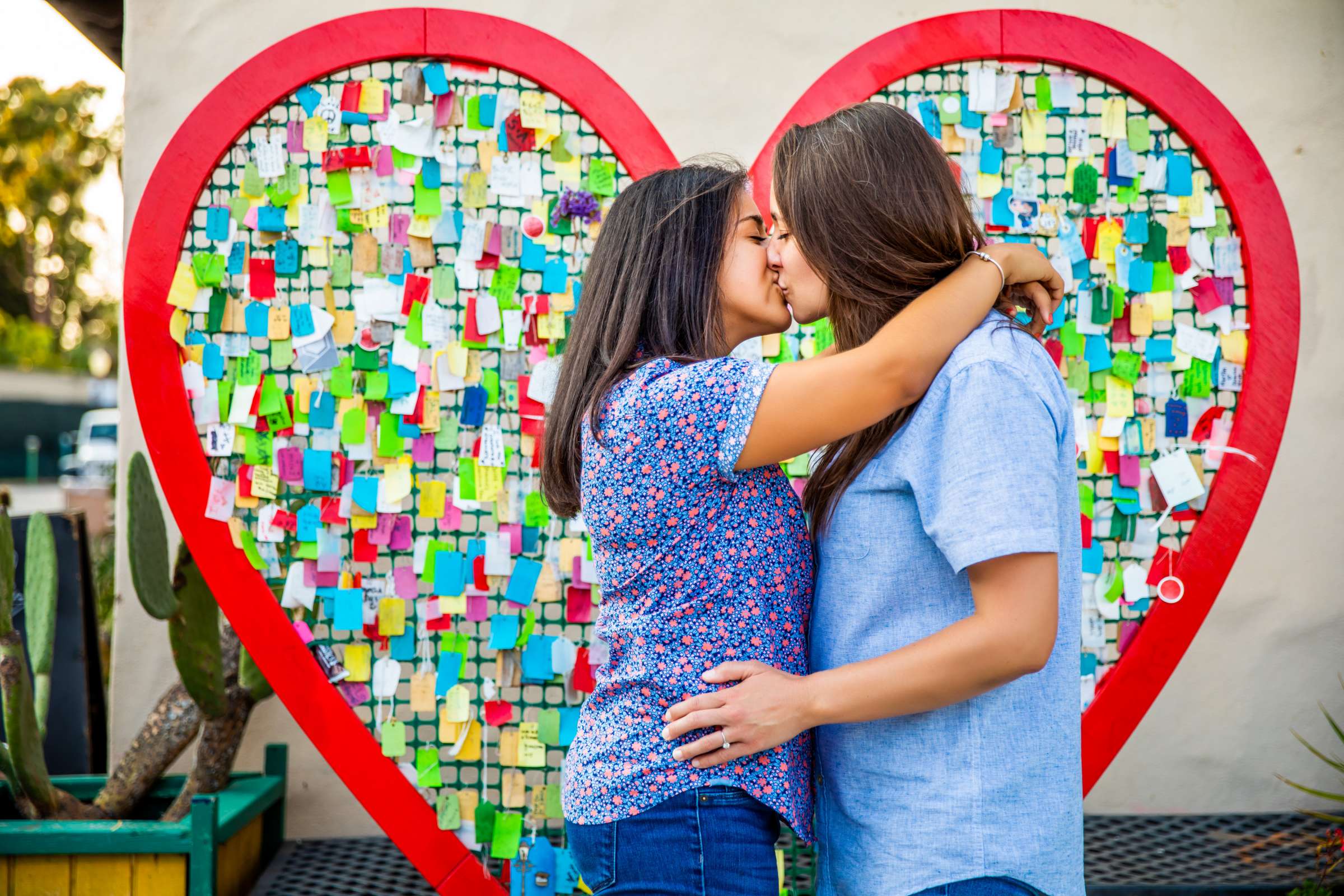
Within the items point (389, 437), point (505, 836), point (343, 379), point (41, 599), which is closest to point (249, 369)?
point (343, 379)

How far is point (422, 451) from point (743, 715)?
3.72 ft

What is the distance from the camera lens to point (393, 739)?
2043 mm

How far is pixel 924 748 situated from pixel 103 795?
2129mm

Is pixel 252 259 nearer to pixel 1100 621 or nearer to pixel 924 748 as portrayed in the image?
pixel 924 748

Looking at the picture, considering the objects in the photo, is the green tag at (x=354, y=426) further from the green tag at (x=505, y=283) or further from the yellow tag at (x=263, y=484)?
the green tag at (x=505, y=283)

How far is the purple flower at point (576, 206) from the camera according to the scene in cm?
206

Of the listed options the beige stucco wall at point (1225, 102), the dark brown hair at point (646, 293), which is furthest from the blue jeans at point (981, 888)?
the beige stucco wall at point (1225, 102)

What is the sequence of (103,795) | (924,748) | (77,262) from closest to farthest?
(924,748) → (103,795) → (77,262)

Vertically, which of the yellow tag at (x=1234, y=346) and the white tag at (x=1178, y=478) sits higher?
the yellow tag at (x=1234, y=346)

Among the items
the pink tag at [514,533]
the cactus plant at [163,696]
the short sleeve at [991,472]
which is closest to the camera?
the short sleeve at [991,472]

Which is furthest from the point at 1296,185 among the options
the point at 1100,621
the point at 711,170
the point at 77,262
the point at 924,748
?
the point at 77,262

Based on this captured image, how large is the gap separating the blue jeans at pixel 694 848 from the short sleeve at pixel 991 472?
0.36m

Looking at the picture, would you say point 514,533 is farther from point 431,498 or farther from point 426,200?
point 426,200

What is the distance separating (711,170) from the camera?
1393 millimetres
